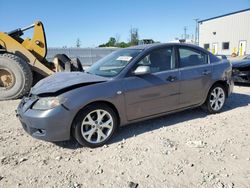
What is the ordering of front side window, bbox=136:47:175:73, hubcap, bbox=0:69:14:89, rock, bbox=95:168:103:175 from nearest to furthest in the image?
1. rock, bbox=95:168:103:175
2. front side window, bbox=136:47:175:73
3. hubcap, bbox=0:69:14:89

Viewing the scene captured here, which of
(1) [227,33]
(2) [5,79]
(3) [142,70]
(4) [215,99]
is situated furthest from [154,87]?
(1) [227,33]

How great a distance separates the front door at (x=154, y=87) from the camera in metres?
3.96

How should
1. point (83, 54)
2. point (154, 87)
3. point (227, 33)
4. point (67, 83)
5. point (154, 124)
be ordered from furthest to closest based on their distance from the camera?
point (227, 33)
point (83, 54)
point (154, 124)
point (154, 87)
point (67, 83)

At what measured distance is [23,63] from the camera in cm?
696

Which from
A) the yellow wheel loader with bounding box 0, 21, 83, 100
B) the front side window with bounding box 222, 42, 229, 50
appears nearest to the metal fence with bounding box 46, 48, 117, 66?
the yellow wheel loader with bounding box 0, 21, 83, 100

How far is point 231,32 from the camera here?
116 ft

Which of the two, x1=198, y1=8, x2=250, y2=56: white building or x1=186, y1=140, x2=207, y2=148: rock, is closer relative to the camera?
x1=186, y1=140, x2=207, y2=148: rock

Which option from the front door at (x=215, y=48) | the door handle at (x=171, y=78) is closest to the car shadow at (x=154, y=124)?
the door handle at (x=171, y=78)

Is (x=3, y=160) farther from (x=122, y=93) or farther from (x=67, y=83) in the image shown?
(x=122, y=93)

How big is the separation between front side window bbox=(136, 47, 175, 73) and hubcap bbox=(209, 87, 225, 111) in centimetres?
128

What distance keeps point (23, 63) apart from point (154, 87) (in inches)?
177

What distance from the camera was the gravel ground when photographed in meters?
2.84

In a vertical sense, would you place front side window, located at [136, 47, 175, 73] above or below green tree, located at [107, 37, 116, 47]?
below

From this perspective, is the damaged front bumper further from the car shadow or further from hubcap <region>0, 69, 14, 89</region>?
hubcap <region>0, 69, 14, 89</region>
